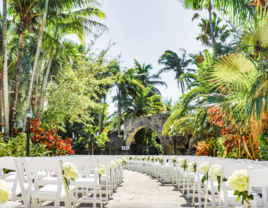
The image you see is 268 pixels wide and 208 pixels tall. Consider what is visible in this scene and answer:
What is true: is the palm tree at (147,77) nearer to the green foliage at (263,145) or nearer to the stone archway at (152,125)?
the stone archway at (152,125)

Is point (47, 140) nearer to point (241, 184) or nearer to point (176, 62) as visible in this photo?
point (241, 184)

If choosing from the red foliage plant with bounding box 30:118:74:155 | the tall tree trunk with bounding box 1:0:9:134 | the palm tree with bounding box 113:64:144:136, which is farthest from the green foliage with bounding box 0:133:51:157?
the palm tree with bounding box 113:64:144:136

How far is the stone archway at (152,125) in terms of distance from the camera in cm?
1811

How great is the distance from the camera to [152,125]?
19.2 meters

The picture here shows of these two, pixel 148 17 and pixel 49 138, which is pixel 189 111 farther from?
pixel 49 138

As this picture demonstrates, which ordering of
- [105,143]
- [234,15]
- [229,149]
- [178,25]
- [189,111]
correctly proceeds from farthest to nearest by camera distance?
1. [105,143]
2. [178,25]
3. [189,111]
4. [229,149]
5. [234,15]

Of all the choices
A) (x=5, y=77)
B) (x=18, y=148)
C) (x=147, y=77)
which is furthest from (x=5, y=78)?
(x=147, y=77)

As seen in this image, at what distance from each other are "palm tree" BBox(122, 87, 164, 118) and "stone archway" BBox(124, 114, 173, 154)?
4.07 meters

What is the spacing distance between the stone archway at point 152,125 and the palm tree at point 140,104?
407 cm

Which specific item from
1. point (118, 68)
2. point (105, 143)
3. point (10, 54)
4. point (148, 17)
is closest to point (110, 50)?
point (148, 17)

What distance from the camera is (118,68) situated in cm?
2498

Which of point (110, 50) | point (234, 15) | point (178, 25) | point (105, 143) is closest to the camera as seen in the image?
point (234, 15)

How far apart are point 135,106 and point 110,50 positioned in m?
9.46

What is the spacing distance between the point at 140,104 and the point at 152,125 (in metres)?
6.01
